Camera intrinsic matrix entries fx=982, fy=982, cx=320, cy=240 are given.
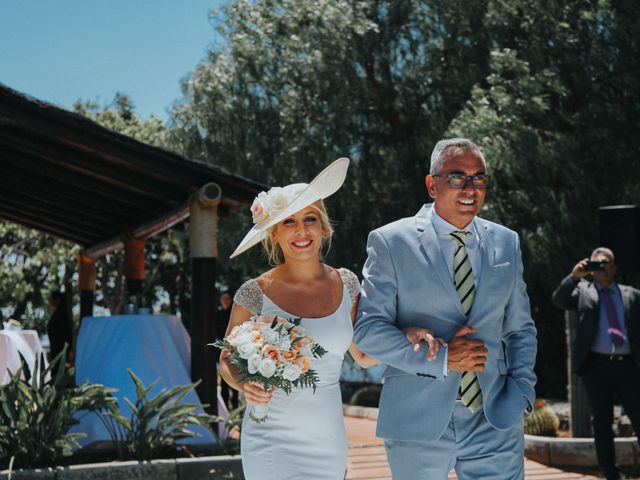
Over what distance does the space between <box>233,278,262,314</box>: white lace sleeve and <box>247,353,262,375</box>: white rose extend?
46cm

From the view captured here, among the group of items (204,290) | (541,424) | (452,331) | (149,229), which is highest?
(149,229)

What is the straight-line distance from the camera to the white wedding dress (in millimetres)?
4371

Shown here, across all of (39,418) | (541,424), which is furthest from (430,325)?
Result: (541,424)

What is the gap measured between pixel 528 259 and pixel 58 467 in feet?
40.5

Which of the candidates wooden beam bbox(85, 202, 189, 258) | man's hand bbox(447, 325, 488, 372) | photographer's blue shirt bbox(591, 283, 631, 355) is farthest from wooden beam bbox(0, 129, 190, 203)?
man's hand bbox(447, 325, 488, 372)

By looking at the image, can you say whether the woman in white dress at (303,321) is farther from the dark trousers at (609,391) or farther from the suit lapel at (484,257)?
the dark trousers at (609,391)

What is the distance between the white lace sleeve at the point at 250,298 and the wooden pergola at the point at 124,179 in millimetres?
5423

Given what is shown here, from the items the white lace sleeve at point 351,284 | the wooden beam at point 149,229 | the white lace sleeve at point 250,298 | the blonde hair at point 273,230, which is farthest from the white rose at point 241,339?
the wooden beam at point 149,229

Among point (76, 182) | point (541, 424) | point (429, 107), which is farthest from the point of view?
point (429, 107)

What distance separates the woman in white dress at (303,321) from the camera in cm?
438

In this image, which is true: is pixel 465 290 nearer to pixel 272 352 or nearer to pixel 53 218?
pixel 272 352

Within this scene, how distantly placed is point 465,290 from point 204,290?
21.5 feet

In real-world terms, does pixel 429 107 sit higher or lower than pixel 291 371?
higher

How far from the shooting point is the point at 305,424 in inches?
174
